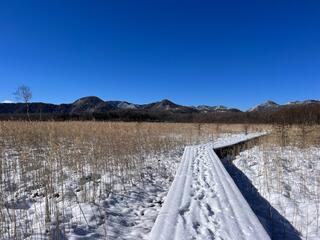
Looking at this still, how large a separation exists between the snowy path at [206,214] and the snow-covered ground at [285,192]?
0.68 meters

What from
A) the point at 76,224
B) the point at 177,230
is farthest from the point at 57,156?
the point at 177,230

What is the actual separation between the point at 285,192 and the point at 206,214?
2.61 m

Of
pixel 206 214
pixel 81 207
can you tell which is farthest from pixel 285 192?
pixel 81 207

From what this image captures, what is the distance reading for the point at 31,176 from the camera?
5.57 metres

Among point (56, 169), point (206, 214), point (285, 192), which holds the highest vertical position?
point (56, 169)

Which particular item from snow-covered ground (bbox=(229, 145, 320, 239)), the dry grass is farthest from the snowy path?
the dry grass

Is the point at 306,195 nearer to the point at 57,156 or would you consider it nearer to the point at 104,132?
the point at 57,156

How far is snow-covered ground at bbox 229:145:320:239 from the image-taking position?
4270 mm

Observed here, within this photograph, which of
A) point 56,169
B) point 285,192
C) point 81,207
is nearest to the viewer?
point 81,207

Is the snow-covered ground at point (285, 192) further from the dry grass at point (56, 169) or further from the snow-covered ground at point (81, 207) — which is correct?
the dry grass at point (56, 169)

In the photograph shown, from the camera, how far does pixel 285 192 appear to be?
5.61 meters

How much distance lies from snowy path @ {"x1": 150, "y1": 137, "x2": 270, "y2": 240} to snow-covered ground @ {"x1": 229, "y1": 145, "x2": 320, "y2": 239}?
0.68m

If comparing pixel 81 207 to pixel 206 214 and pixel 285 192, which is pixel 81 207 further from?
pixel 285 192

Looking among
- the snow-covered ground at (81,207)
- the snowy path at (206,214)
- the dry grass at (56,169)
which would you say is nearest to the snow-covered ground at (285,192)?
the snowy path at (206,214)
